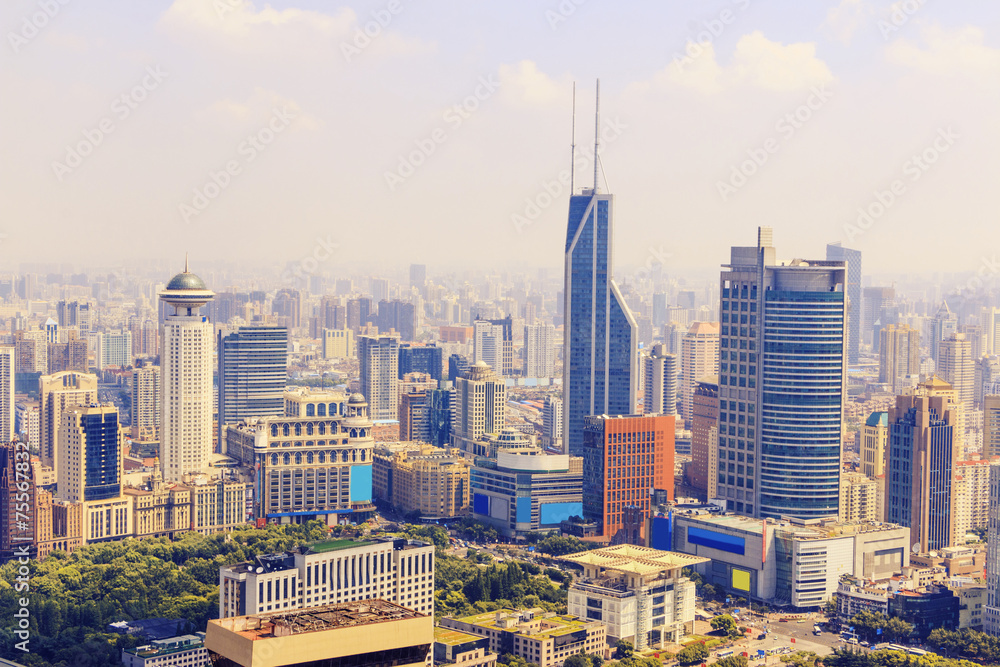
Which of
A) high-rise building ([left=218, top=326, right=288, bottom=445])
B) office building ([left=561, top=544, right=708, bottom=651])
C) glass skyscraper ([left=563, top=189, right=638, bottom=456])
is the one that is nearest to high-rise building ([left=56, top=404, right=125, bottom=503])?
office building ([left=561, top=544, right=708, bottom=651])

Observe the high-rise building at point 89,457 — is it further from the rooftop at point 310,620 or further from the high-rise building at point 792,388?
the rooftop at point 310,620

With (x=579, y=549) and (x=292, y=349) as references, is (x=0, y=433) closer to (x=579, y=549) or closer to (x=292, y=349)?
(x=579, y=549)

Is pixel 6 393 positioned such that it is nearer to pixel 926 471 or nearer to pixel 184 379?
pixel 184 379

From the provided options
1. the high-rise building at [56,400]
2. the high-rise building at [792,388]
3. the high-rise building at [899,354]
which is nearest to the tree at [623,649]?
the high-rise building at [792,388]

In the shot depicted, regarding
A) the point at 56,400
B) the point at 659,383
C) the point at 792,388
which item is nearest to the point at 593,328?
the point at 659,383

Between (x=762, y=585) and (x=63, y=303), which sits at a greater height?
(x=63, y=303)

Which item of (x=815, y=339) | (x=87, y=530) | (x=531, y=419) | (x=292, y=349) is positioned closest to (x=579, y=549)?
(x=815, y=339)
